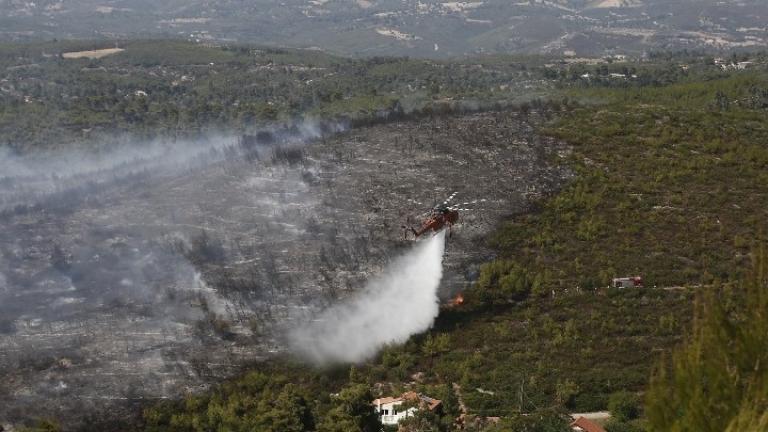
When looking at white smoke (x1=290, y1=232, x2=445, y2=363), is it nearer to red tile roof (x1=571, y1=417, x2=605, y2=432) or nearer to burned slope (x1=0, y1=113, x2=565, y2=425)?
burned slope (x1=0, y1=113, x2=565, y2=425)

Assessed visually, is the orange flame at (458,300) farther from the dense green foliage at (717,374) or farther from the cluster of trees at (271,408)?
the dense green foliage at (717,374)

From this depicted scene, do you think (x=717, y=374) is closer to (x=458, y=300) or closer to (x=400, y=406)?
(x=400, y=406)

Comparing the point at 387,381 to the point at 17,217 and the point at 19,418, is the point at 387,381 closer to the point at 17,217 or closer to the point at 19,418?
the point at 19,418

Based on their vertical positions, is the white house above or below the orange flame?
below

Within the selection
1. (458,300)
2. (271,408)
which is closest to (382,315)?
(458,300)

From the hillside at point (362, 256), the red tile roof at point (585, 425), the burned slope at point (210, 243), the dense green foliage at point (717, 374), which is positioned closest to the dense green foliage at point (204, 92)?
the hillside at point (362, 256)

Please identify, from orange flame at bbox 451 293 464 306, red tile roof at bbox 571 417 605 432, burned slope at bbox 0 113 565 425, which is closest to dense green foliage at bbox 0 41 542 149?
burned slope at bbox 0 113 565 425
